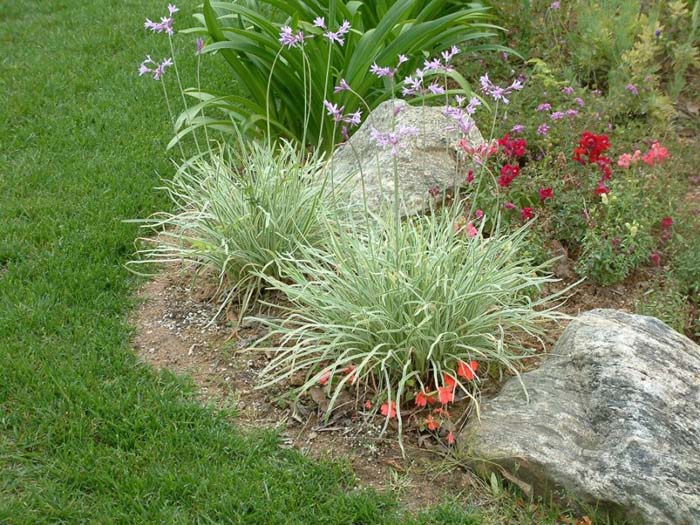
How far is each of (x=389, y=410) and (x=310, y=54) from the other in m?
2.70

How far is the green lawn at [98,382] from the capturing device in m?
2.88

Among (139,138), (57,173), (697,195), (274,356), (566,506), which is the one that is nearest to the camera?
(566,506)

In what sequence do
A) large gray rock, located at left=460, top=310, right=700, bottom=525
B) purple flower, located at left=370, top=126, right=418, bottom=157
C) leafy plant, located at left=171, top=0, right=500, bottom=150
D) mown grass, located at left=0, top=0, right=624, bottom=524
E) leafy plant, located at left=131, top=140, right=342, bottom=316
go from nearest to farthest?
large gray rock, located at left=460, top=310, right=700, bottom=525, mown grass, located at left=0, top=0, right=624, bottom=524, purple flower, located at left=370, top=126, right=418, bottom=157, leafy plant, located at left=131, top=140, right=342, bottom=316, leafy plant, located at left=171, top=0, right=500, bottom=150

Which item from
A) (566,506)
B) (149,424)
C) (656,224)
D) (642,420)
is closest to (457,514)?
(566,506)

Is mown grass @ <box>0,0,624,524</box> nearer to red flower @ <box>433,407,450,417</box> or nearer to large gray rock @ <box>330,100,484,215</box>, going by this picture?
red flower @ <box>433,407,450,417</box>

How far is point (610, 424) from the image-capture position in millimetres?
2930

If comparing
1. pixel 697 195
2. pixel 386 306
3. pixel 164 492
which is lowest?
pixel 697 195

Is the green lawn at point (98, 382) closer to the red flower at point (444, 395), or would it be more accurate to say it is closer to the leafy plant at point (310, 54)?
the red flower at point (444, 395)

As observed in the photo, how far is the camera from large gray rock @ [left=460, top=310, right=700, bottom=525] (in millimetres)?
2730

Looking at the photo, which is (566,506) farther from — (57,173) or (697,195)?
(57,173)

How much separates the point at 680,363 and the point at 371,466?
49.9 inches

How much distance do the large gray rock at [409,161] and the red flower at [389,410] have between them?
1.26m

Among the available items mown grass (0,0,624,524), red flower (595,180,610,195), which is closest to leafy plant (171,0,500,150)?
mown grass (0,0,624,524)

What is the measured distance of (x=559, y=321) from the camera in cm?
383
